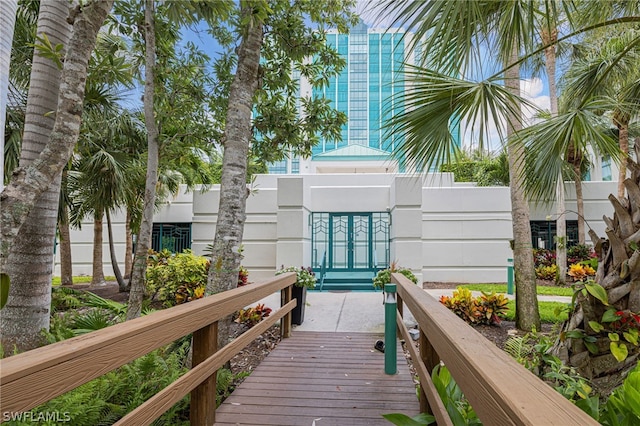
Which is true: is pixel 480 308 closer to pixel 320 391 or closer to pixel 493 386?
pixel 320 391

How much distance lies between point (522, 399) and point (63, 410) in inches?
91.4

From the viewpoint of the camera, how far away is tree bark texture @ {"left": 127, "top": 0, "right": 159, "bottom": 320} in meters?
4.35

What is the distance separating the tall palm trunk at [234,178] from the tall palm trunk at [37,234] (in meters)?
1.54

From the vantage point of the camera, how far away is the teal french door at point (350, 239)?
1056cm

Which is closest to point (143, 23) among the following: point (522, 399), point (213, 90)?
point (213, 90)

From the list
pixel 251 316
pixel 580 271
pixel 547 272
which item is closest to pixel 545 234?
pixel 547 272

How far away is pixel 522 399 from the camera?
2.81 feet

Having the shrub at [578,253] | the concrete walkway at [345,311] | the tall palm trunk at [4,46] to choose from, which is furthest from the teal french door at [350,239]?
the tall palm trunk at [4,46]

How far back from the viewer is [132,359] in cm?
154

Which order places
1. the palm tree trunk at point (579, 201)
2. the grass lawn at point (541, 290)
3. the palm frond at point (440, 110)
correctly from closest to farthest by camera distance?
the palm frond at point (440, 110), the grass lawn at point (541, 290), the palm tree trunk at point (579, 201)

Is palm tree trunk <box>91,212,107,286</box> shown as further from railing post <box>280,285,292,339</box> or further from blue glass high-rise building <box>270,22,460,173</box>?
railing post <box>280,285,292,339</box>

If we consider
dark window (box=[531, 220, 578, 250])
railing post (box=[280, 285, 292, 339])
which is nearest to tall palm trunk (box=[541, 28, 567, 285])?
dark window (box=[531, 220, 578, 250])

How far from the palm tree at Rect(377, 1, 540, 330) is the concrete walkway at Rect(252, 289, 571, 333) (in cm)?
238

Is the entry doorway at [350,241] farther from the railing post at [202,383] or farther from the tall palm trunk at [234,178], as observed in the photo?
the railing post at [202,383]
